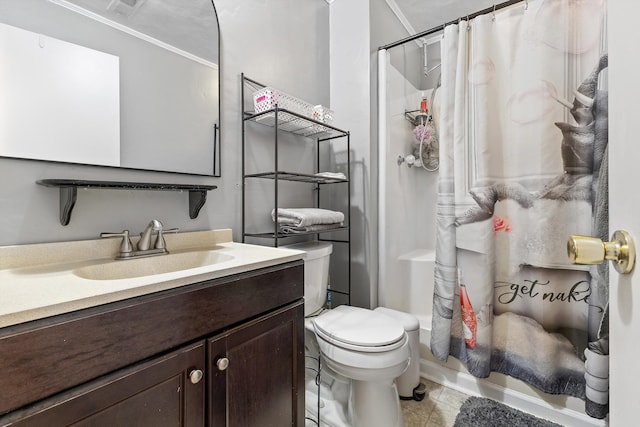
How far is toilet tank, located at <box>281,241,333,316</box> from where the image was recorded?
1403mm

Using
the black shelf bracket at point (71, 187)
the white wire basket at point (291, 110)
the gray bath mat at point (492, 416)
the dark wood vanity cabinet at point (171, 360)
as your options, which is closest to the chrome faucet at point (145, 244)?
the black shelf bracket at point (71, 187)

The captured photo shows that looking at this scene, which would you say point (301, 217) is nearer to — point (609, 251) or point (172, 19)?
point (172, 19)

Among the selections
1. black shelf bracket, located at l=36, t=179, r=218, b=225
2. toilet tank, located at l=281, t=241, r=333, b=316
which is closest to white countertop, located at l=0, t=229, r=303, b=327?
black shelf bracket, located at l=36, t=179, r=218, b=225

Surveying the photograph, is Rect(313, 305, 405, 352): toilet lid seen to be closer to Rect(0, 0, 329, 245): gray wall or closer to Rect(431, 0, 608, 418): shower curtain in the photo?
Rect(431, 0, 608, 418): shower curtain

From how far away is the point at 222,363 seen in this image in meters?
0.77

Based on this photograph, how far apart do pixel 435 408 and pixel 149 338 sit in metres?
1.46

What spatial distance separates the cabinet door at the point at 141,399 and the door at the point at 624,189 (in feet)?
2.64

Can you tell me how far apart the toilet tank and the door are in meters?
1.08

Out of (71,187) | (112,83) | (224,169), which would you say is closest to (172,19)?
(112,83)

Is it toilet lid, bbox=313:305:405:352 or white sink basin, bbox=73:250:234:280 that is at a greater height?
white sink basin, bbox=73:250:234:280

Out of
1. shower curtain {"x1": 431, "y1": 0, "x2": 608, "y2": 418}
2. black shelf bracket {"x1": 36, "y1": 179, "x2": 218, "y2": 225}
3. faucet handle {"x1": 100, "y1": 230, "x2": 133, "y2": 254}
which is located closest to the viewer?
black shelf bracket {"x1": 36, "y1": 179, "x2": 218, "y2": 225}

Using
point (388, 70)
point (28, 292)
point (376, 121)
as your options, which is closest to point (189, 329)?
point (28, 292)

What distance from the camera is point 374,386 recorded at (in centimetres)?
122

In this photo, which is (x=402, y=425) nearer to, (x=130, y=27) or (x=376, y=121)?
(x=376, y=121)
